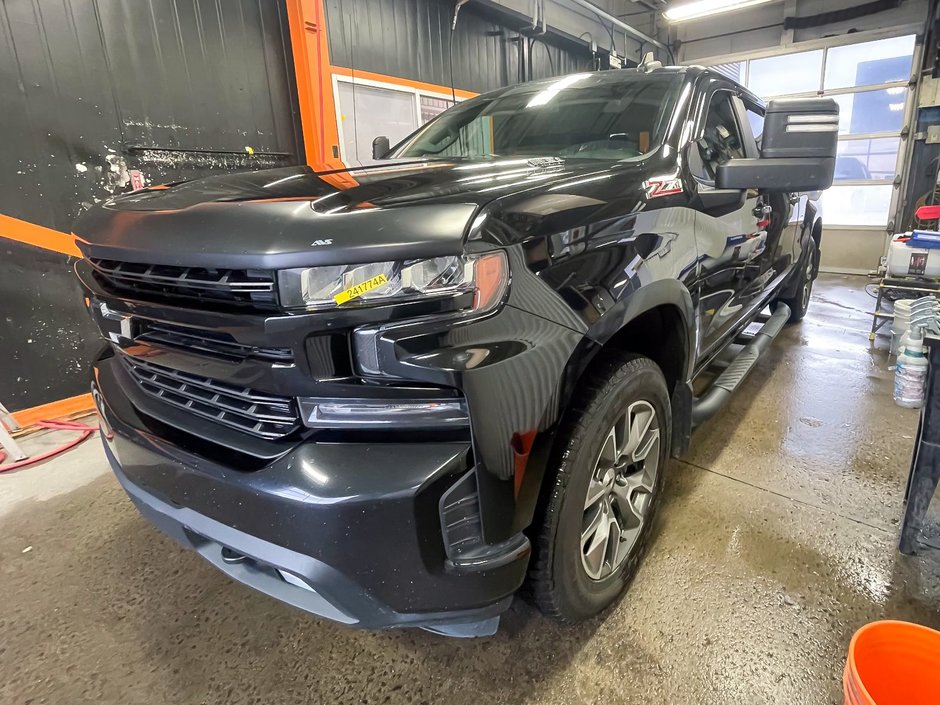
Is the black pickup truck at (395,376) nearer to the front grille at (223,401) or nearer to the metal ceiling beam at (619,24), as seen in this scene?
the front grille at (223,401)

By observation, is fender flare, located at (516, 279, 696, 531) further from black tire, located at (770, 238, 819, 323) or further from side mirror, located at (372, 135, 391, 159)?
black tire, located at (770, 238, 819, 323)

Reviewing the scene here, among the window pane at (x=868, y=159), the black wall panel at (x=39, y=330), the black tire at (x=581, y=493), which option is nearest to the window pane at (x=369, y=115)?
the black wall panel at (x=39, y=330)

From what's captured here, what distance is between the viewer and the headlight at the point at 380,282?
92 centimetres

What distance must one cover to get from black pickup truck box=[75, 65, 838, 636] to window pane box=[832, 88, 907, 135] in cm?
773

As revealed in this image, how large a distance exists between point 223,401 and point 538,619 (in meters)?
1.04

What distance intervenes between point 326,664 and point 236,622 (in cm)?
34

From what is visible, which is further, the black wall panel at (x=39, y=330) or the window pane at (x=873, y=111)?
the window pane at (x=873, y=111)

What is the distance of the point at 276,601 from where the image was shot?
4.93ft

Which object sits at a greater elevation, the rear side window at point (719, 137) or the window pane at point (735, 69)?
the window pane at point (735, 69)

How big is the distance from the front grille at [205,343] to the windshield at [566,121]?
1.12m

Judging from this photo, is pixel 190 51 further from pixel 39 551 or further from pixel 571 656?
pixel 571 656

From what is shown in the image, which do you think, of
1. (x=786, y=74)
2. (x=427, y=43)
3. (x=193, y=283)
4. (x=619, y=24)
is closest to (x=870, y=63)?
(x=786, y=74)

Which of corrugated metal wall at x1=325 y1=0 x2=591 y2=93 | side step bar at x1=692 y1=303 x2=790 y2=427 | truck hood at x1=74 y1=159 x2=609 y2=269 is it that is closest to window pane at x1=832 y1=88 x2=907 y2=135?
corrugated metal wall at x1=325 y1=0 x2=591 y2=93

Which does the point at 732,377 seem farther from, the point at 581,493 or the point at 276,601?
the point at 276,601
